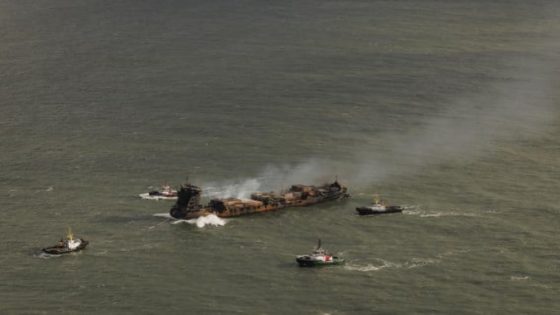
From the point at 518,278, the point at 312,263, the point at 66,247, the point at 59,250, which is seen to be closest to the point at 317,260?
the point at 312,263

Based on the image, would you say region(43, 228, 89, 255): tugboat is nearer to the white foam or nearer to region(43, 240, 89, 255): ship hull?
region(43, 240, 89, 255): ship hull

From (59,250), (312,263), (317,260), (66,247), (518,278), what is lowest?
(518,278)

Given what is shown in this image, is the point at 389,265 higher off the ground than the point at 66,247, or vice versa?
the point at 66,247

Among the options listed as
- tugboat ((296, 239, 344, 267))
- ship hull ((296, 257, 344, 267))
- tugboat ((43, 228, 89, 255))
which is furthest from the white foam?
tugboat ((43, 228, 89, 255))

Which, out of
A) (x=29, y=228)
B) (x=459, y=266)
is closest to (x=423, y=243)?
(x=459, y=266)

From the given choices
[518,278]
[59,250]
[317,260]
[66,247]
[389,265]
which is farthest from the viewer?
[66,247]

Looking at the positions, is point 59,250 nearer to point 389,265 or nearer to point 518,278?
point 389,265

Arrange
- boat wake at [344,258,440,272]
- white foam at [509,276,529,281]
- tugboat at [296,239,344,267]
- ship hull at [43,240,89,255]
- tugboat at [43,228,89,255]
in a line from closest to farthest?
white foam at [509,276,529,281]
boat wake at [344,258,440,272]
tugboat at [296,239,344,267]
ship hull at [43,240,89,255]
tugboat at [43,228,89,255]

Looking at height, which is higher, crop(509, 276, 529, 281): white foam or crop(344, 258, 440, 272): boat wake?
crop(344, 258, 440, 272): boat wake

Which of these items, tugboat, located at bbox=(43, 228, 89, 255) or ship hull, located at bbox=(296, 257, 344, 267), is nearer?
ship hull, located at bbox=(296, 257, 344, 267)

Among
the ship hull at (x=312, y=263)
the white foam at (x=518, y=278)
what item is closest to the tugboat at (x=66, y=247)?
the ship hull at (x=312, y=263)

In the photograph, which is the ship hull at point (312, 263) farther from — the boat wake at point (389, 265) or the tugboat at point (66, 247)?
the tugboat at point (66, 247)
